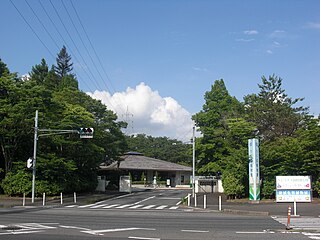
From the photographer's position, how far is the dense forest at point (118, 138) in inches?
1480

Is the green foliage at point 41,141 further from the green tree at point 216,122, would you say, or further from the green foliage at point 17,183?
the green tree at point 216,122

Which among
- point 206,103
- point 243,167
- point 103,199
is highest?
point 206,103

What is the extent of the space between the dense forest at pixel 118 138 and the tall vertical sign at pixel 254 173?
2241 millimetres

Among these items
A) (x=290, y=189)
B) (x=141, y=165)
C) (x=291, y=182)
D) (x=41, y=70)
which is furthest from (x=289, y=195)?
(x=41, y=70)

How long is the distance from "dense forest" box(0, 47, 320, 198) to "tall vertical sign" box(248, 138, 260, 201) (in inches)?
88.2

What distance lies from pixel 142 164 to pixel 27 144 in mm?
33932

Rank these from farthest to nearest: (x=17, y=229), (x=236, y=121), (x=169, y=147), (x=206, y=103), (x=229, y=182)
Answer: (x=169, y=147)
(x=206, y=103)
(x=236, y=121)
(x=229, y=182)
(x=17, y=229)

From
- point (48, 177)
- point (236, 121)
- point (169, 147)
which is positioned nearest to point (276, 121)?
point (236, 121)

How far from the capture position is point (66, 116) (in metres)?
→ 43.5

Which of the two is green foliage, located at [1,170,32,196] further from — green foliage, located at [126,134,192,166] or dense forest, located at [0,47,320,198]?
green foliage, located at [126,134,192,166]

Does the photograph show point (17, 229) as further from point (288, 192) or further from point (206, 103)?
point (206, 103)

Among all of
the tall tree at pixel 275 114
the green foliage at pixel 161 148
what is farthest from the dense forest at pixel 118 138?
the green foliage at pixel 161 148

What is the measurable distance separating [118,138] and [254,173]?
86.7 ft

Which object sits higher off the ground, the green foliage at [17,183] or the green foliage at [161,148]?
the green foliage at [161,148]
